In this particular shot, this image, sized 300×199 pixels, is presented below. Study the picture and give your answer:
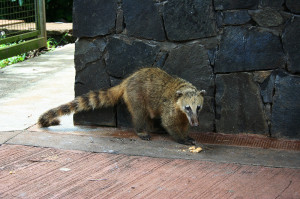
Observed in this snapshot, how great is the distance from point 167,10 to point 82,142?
1744 mm

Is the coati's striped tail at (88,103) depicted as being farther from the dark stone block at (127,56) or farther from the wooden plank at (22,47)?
the wooden plank at (22,47)

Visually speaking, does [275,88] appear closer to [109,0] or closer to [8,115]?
[109,0]

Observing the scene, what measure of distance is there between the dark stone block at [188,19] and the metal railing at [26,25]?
483 cm

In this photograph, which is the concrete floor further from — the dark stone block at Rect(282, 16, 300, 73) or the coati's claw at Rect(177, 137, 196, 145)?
the dark stone block at Rect(282, 16, 300, 73)

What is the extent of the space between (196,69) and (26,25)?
6.08m

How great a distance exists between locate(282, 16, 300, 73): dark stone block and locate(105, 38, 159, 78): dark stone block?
1.44 meters

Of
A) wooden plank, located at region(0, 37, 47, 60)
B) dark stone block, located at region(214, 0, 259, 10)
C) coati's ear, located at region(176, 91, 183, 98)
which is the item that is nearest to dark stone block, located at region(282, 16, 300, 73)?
dark stone block, located at region(214, 0, 259, 10)

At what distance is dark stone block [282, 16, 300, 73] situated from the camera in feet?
16.3

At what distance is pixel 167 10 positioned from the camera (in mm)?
5340

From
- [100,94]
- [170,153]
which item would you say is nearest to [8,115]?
[100,94]

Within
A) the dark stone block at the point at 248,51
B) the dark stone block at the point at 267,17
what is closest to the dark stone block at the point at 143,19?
the dark stone block at the point at 248,51

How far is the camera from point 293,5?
4902 millimetres

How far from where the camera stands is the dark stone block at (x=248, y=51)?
5086mm

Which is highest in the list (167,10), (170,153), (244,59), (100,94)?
(167,10)
